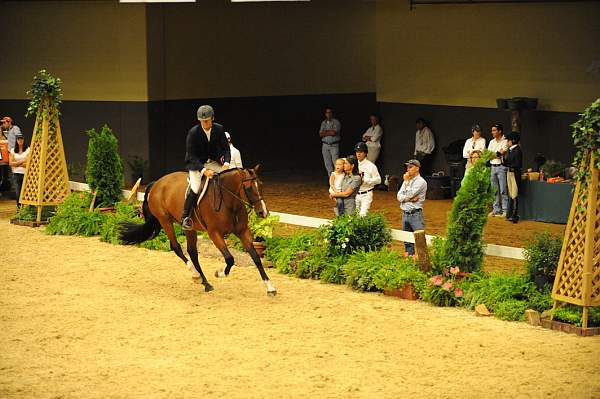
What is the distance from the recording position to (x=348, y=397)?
973 cm

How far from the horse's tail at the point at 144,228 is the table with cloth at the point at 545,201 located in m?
7.60

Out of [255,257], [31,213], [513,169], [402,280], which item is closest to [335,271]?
[402,280]

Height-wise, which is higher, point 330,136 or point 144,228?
point 330,136

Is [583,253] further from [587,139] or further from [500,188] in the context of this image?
[500,188]

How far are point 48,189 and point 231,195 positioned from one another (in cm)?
650

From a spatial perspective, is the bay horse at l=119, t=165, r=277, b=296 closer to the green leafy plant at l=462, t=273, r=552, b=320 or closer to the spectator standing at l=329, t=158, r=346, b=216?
the spectator standing at l=329, t=158, r=346, b=216

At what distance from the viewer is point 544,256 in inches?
491

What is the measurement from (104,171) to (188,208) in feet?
16.0

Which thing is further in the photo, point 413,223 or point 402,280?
point 413,223

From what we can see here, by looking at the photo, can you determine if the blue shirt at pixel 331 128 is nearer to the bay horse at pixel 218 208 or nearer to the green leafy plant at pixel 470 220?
the bay horse at pixel 218 208

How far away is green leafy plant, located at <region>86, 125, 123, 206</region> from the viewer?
18.6 meters

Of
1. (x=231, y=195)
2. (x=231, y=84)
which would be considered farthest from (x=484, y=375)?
(x=231, y=84)

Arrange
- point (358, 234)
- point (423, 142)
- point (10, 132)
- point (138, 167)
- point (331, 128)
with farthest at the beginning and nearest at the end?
point (138, 167) < point (331, 128) < point (423, 142) < point (10, 132) < point (358, 234)

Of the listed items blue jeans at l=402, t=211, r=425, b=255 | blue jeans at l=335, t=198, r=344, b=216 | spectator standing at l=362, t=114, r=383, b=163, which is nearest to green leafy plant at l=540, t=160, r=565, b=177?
spectator standing at l=362, t=114, r=383, b=163
